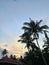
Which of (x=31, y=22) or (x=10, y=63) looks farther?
(x=31, y=22)

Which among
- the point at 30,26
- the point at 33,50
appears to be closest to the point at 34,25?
the point at 30,26

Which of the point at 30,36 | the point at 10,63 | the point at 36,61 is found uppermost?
the point at 30,36

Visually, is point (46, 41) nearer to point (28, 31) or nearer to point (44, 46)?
point (44, 46)

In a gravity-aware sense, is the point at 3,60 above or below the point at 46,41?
below

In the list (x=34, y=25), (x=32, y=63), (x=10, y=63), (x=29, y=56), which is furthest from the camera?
(x=29, y=56)

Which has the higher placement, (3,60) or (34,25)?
(34,25)

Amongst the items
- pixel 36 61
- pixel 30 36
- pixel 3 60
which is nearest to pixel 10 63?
pixel 3 60

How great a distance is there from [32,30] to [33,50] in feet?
28.6

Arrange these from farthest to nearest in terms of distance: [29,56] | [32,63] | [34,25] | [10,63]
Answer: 1. [29,56]
2. [32,63]
3. [34,25]
4. [10,63]

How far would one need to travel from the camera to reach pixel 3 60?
4184 cm

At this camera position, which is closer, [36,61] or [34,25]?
[34,25]

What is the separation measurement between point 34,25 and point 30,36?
123 inches

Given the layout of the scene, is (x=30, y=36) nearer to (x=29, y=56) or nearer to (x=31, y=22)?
(x=31, y=22)

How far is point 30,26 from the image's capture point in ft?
156
